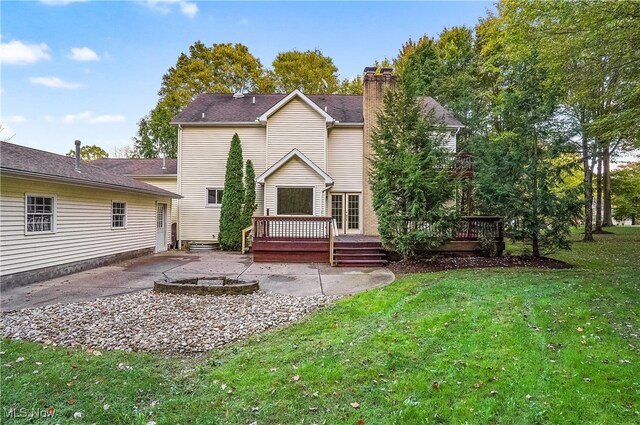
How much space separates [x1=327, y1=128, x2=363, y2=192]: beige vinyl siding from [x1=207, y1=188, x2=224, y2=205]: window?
5581 mm

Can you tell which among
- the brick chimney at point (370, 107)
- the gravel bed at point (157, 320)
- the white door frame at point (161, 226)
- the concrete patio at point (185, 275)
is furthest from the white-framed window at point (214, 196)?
the gravel bed at point (157, 320)

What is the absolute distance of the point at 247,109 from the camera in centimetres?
1762

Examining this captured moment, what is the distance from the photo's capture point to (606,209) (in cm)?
2475

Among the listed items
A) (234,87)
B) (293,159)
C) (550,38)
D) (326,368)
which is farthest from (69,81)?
(550,38)

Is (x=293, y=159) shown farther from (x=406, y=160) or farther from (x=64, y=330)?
(x=64, y=330)

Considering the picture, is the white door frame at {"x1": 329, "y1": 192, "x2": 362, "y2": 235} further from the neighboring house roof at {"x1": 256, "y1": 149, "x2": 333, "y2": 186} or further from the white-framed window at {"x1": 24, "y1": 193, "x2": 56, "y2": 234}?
the white-framed window at {"x1": 24, "y1": 193, "x2": 56, "y2": 234}

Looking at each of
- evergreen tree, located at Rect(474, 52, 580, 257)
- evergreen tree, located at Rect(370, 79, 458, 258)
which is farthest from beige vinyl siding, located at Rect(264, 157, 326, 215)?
evergreen tree, located at Rect(474, 52, 580, 257)

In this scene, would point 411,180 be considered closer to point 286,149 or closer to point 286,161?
point 286,161

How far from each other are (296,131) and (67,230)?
999 centimetres

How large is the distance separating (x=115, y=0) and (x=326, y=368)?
46.0 ft

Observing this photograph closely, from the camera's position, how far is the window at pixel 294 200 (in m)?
15.0

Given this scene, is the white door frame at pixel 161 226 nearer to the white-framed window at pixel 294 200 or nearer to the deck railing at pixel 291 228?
the white-framed window at pixel 294 200

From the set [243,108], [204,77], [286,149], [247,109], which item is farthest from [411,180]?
[204,77]

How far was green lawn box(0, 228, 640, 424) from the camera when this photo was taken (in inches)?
120
